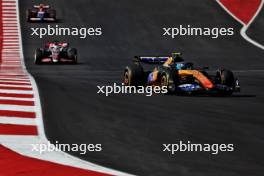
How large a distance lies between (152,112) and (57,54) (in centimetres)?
1553

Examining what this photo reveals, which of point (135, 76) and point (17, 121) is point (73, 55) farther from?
point (17, 121)

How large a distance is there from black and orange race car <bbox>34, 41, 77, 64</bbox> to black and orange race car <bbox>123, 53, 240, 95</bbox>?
1065 centimetres

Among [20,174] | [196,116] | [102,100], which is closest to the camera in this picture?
[20,174]

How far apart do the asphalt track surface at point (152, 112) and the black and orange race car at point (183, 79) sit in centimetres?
40

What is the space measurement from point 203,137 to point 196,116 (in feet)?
7.85

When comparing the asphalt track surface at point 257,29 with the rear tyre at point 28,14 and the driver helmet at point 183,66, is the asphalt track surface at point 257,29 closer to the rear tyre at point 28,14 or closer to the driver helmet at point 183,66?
the rear tyre at point 28,14

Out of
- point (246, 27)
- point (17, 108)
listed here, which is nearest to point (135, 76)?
point (17, 108)

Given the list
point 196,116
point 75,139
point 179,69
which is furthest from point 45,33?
point 75,139

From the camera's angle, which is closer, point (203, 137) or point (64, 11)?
point (203, 137)

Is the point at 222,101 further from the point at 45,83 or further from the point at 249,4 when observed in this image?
the point at 249,4

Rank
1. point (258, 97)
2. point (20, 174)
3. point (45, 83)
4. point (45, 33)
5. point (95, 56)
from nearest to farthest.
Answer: point (20, 174) < point (258, 97) < point (45, 83) < point (95, 56) < point (45, 33)

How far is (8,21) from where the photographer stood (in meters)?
39.1

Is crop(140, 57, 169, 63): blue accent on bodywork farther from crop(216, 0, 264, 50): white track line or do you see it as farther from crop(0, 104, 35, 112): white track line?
crop(216, 0, 264, 50): white track line

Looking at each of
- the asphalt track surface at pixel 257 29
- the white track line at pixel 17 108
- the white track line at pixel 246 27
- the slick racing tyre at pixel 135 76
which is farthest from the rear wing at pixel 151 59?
the asphalt track surface at pixel 257 29
